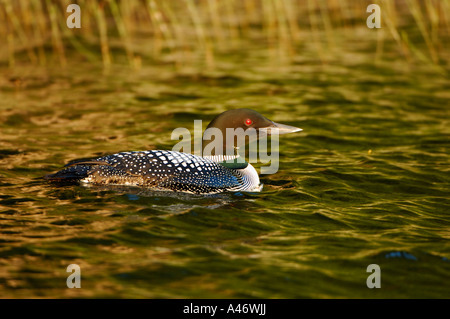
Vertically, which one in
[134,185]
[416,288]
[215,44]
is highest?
[215,44]

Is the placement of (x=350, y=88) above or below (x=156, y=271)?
above

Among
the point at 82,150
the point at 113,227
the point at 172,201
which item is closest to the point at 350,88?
the point at 82,150

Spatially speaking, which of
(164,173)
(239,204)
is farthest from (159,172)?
(239,204)

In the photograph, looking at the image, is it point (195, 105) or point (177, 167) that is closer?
point (177, 167)

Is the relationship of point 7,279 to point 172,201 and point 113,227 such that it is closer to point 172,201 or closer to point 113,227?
point 113,227

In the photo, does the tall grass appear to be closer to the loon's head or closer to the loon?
the loon's head

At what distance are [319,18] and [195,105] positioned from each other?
521 cm

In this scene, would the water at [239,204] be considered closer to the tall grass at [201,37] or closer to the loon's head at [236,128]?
the loon's head at [236,128]

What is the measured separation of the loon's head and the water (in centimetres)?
42

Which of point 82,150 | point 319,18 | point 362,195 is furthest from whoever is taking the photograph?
point 319,18

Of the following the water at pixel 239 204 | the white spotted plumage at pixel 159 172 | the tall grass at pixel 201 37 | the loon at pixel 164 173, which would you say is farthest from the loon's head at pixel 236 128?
the tall grass at pixel 201 37

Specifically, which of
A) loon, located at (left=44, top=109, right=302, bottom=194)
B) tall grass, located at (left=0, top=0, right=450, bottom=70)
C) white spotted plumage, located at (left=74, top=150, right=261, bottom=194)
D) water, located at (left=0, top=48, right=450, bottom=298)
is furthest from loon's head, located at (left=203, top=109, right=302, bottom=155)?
tall grass, located at (left=0, top=0, right=450, bottom=70)

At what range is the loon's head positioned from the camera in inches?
208
